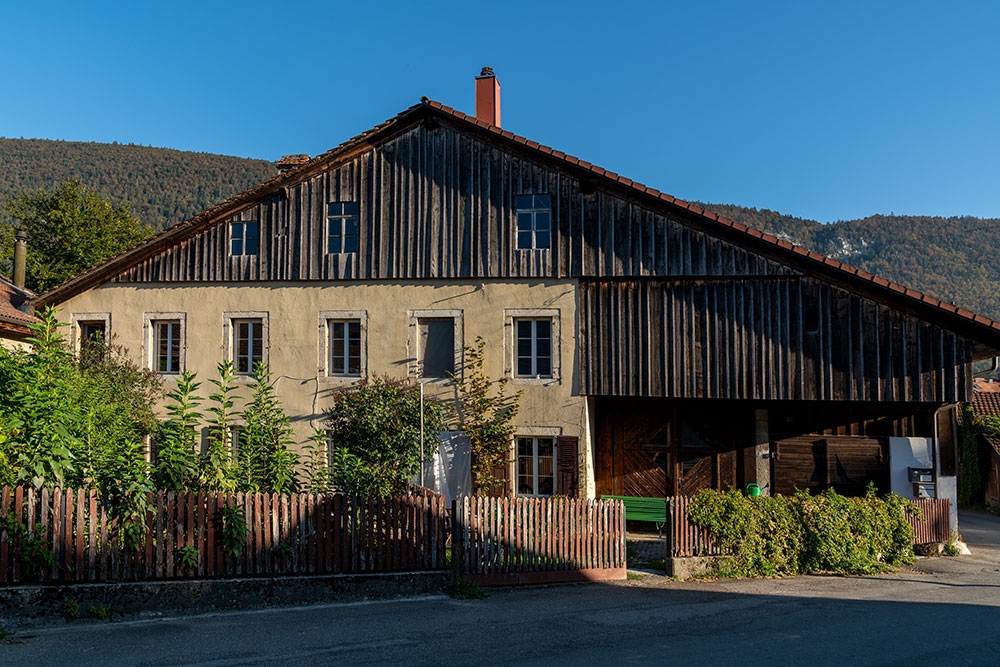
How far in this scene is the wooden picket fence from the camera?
31.1 ft

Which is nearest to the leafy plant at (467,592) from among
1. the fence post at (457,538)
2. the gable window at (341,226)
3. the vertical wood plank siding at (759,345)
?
the fence post at (457,538)

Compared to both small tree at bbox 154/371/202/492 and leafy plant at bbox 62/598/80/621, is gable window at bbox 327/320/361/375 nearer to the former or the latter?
small tree at bbox 154/371/202/492

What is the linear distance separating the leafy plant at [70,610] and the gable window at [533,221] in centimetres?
1043

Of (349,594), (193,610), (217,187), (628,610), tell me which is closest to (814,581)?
(628,610)

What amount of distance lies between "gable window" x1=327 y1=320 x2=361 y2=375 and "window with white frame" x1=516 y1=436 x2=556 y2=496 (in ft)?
13.9

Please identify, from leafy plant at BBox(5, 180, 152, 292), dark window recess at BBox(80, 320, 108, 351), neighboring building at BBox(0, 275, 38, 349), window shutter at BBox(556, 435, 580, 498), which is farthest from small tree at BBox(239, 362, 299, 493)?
leafy plant at BBox(5, 180, 152, 292)

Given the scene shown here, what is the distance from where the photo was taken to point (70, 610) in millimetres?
9359

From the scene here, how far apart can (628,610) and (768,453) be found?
796 cm

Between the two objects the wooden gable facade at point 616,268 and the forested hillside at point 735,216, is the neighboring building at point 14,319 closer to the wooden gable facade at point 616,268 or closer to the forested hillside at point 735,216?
the wooden gable facade at point 616,268

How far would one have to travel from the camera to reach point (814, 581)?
12266mm

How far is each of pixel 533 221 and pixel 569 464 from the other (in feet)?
17.5

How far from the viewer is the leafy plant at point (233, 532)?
10.1 meters

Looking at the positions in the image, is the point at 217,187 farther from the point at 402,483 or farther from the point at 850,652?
the point at 850,652

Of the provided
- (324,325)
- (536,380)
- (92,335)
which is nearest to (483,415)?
(536,380)
